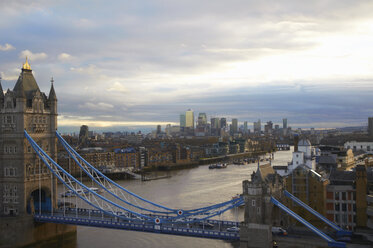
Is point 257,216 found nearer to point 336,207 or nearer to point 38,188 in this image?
point 336,207

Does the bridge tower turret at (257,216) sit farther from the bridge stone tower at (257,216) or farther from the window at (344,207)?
the window at (344,207)

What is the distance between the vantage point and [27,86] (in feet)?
114

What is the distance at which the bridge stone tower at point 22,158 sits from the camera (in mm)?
32750

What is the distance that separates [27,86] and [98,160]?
57.0 m

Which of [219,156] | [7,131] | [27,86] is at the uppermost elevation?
[27,86]

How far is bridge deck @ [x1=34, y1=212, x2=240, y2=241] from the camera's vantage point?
86.0 ft

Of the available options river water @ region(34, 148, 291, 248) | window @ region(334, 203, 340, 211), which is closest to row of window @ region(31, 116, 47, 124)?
river water @ region(34, 148, 291, 248)

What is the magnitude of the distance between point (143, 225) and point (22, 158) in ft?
39.2

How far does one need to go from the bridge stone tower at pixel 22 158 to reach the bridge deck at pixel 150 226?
1.47 metres

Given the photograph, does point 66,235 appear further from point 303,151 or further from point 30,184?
point 303,151

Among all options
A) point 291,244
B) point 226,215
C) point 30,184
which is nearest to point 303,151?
point 226,215

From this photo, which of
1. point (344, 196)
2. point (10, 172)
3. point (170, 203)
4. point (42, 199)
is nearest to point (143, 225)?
point (42, 199)

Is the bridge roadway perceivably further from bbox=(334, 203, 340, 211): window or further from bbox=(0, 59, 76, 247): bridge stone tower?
bbox=(334, 203, 340, 211): window

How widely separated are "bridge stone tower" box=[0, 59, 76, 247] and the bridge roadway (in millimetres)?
1376
